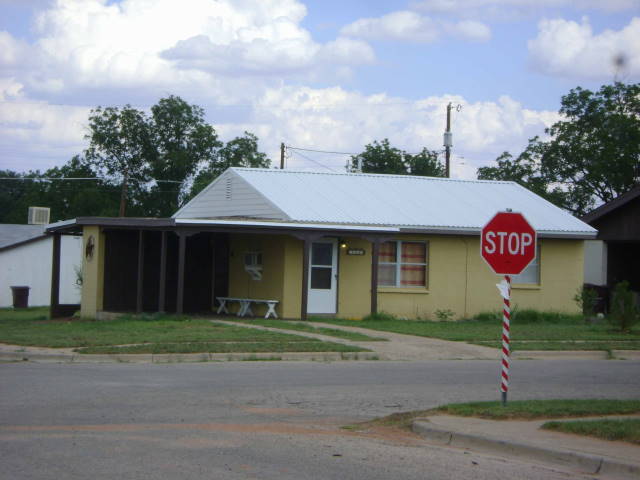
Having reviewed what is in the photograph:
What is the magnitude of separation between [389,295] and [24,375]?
1428 cm

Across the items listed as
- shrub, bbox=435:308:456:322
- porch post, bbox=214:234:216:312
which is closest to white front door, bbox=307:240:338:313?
shrub, bbox=435:308:456:322

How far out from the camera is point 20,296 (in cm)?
4103

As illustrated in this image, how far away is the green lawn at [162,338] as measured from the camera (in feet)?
55.0

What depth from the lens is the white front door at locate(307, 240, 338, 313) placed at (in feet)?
82.2

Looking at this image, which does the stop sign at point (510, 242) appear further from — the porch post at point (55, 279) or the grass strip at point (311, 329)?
the porch post at point (55, 279)

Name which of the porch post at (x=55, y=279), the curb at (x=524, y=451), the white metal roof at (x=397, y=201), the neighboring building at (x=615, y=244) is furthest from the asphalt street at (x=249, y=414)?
the neighboring building at (x=615, y=244)

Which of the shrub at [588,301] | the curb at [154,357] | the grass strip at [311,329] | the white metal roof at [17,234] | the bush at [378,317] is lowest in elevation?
the curb at [154,357]

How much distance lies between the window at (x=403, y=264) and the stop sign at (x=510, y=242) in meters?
15.5

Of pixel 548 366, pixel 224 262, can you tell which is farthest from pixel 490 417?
pixel 224 262

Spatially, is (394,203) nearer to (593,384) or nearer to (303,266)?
(303,266)

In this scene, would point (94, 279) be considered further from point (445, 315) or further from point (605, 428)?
point (605, 428)

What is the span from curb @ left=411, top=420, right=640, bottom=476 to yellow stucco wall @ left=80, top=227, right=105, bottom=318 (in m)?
16.3

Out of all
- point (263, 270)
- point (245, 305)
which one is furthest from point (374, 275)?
point (245, 305)

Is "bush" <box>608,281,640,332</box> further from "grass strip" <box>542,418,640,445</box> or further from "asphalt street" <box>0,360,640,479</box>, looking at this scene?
"grass strip" <box>542,418,640,445</box>
